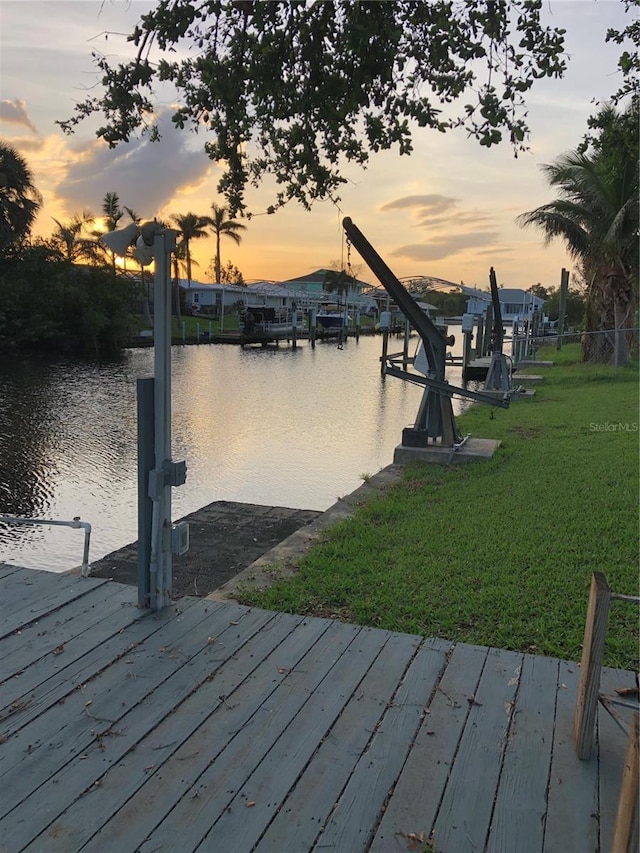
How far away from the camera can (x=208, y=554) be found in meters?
5.82

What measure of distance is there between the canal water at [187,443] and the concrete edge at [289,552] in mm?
1593

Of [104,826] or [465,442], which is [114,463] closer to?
[465,442]

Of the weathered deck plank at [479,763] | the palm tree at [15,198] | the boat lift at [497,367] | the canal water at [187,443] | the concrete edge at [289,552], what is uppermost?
the palm tree at [15,198]

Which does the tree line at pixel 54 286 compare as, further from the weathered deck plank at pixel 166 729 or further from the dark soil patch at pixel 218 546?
the weathered deck plank at pixel 166 729

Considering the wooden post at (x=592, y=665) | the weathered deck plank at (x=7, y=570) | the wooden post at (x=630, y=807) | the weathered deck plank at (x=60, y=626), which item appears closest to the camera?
the wooden post at (x=630, y=807)

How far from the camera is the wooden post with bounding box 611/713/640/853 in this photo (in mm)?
1540

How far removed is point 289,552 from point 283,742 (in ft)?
8.41

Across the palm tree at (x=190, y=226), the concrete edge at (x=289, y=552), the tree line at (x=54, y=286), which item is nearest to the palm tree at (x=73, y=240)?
the tree line at (x=54, y=286)

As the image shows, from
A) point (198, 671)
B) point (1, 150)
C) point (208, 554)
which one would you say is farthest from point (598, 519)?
point (1, 150)

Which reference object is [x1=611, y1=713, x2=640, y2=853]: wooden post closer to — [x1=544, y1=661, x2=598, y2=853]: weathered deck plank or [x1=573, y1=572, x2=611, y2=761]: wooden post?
[x1=544, y1=661, x2=598, y2=853]: weathered deck plank

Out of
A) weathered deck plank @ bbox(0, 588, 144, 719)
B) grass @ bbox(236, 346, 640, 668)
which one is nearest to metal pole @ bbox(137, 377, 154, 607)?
weathered deck plank @ bbox(0, 588, 144, 719)

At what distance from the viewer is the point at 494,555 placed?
455 centimetres

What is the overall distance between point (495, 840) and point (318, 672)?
108 centimetres

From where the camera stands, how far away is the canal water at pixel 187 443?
8180 mm
